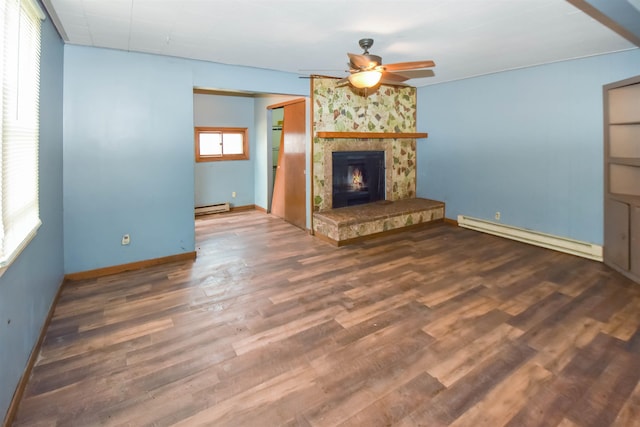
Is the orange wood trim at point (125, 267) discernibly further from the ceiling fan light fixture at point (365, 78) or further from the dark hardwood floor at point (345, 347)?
the ceiling fan light fixture at point (365, 78)

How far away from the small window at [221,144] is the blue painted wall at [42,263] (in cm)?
337

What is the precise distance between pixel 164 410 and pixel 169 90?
332 centimetres

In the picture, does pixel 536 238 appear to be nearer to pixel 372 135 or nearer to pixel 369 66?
pixel 372 135

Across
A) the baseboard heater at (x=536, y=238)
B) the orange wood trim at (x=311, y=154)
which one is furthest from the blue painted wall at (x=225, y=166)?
the baseboard heater at (x=536, y=238)

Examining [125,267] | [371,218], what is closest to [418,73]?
[371,218]

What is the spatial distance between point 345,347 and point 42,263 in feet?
7.77

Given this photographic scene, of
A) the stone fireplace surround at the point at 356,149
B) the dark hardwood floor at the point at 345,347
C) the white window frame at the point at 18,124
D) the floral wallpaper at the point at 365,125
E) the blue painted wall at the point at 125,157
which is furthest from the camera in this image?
the stone fireplace surround at the point at 356,149

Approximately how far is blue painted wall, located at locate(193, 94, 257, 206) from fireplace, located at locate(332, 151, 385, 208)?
7.76 ft

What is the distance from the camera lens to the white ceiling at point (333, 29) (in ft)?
8.50

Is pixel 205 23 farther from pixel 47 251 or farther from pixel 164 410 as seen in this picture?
pixel 164 410

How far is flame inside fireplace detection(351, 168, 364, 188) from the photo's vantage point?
575cm

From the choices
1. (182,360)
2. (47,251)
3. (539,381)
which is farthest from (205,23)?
(539,381)

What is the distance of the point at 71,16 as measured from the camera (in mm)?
2740

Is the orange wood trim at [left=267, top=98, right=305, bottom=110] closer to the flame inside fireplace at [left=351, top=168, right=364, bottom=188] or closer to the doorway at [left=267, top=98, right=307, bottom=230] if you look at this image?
the doorway at [left=267, top=98, right=307, bottom=230]
